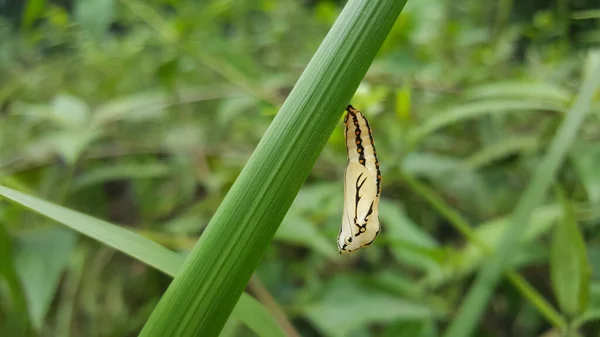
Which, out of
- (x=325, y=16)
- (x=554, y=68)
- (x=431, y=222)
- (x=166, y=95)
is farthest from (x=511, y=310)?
(x=166, y=95)

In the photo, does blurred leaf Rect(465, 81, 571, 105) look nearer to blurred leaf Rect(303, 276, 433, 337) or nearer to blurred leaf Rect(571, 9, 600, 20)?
blurred leaf Rect(571, 9, 600, 20)

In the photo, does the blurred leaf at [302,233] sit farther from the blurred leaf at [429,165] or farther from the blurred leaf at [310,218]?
the blurred leaf at [429,165]

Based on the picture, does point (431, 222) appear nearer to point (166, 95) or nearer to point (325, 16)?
point (325, 16)

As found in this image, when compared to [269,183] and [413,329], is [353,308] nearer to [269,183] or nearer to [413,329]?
[413,329]

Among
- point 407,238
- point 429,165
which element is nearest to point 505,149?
point 429,165

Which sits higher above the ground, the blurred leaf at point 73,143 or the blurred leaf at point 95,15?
the blurred leaf at point 95,15

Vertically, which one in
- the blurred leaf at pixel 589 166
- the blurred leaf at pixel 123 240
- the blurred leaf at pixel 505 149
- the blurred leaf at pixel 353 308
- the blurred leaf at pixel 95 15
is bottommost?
the blurred leaf at pixel 123 240


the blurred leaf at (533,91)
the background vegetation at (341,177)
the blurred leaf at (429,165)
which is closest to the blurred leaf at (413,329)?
the background vegetation at (341,177)
